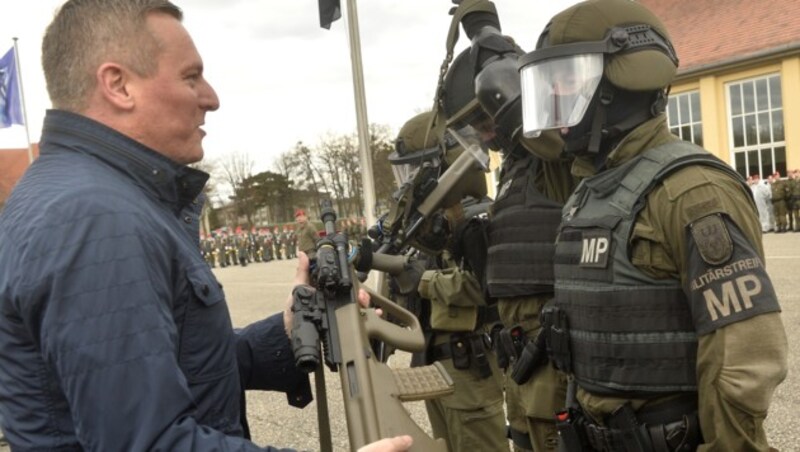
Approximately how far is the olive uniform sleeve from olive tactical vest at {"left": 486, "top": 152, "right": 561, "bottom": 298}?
0.83 m

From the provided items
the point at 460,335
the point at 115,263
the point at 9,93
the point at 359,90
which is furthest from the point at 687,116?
the point at 115,263

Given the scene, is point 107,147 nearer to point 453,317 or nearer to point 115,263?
point 115,263

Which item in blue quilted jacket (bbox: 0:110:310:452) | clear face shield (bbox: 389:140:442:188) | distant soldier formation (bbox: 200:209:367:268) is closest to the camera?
blue quilted jacket (bbox: 0:110:310:452)

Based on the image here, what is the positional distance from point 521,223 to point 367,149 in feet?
20.1

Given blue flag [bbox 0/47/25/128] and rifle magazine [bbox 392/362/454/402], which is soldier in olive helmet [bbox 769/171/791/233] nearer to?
rifle magazine [bbox 392/362/454/402]

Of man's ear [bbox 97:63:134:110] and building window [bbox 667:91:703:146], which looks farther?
building window [bbox 667:91:703:146]

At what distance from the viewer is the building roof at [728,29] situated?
2564cm

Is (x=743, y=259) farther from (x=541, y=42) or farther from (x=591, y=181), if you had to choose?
(x=541, y=42)

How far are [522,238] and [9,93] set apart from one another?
1736 cm

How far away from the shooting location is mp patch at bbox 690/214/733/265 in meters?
1.80

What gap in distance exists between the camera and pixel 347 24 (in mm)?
8789

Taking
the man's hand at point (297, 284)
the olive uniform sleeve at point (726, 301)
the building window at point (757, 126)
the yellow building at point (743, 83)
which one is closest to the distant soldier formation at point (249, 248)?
the yellow building at point (743, 83)

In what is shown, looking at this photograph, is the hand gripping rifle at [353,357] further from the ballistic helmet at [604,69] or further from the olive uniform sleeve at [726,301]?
the ballistic helmet at [604,69]

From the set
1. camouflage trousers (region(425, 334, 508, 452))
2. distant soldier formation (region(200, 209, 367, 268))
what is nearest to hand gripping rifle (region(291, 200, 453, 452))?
camouflage trousers (region(425, 334, 508, 452))
